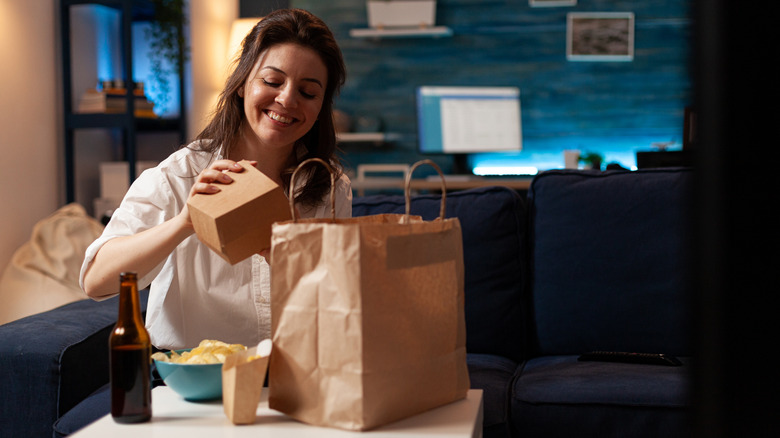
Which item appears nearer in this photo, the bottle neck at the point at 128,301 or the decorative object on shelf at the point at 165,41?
the bottle neck at the point at 128,301

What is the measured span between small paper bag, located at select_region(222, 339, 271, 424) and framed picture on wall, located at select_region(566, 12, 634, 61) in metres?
3.93

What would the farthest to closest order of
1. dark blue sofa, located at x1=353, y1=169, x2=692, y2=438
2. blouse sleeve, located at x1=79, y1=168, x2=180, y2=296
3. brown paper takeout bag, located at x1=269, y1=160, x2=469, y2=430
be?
dark blue sofa, located at x1=353, y1=169, x2=692, y2=438, blouse sleeve, located at x1=79, y1=168, x2=180, y2=296, brown paper takeout bag, located at x1=269, y1=160, x2=469, y2=430

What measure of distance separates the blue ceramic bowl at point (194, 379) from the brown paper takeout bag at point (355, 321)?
9 centimetres

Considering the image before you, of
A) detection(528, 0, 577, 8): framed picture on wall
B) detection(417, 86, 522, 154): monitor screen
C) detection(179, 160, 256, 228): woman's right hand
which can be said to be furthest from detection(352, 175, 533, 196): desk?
detection(179, 160, 256, 228): woman's right hand

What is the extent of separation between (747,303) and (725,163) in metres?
0.05

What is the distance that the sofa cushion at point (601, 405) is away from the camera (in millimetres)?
1315

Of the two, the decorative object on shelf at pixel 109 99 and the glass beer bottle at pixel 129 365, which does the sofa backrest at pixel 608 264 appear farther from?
the decorative object on shelf at pixel 109 99

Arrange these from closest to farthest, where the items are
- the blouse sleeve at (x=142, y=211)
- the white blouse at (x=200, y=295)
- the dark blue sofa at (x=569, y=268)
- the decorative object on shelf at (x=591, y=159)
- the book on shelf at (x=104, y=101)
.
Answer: the blouse sleeve at (x=142, y=211)
the white blouse at (x=200, y=295)
the dark blue sofa at (x=569, y=268)
the book on shelf at (x=104, y=101)
the decorative object on shelf at (x=591, y=159)

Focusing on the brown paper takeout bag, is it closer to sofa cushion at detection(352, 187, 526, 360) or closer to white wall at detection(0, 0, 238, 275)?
sofa cushion at detection(352, 187, 526, 360)

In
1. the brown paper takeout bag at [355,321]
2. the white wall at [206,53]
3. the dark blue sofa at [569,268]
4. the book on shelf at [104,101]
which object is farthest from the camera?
the white wall at [206,53]

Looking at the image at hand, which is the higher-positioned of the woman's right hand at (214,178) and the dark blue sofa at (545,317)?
the woman's right hand at (214,178)

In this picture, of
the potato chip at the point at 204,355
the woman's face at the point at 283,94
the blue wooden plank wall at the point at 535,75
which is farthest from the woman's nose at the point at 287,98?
the blue wooden plank wall at the point at 535,75

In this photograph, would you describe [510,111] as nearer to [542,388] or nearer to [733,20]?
[542,388]

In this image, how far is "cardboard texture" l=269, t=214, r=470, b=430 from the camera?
0.76 m
